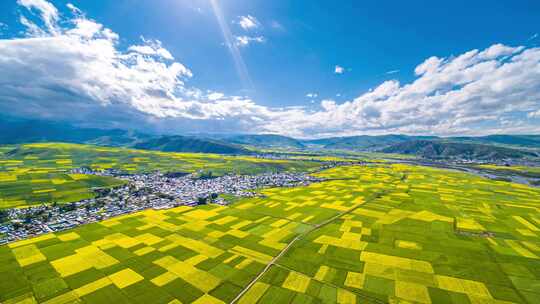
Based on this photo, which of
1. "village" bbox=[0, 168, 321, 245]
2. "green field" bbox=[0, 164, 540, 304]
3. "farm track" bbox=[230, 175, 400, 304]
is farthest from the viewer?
"village" bbox=[0, 168, 321, 245]

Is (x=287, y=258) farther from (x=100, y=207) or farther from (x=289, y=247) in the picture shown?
(x=100, y=207)

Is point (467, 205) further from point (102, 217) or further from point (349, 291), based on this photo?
point (102, 217)

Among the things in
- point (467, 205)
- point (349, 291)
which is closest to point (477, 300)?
point (349, 291)

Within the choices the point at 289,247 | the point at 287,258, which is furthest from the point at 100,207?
the point at 287,258

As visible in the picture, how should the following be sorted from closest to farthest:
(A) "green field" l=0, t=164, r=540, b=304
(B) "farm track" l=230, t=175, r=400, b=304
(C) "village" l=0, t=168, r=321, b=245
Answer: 1. (B) "farm track" l=230, t=175, r=400, b=304
2. (A) "green field" l=0, t=164, r=540, b=304
3. (C) "village" l=0, t=168, r=321, b=245

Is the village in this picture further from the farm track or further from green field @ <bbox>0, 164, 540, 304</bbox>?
the farm track

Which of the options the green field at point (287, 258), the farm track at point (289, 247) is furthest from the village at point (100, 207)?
the farm track at point (289, 247)

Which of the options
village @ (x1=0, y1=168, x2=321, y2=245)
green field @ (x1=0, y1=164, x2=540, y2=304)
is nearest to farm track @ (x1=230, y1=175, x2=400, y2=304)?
green field @ (x1=0, y1=164, x2=540, y2=304)

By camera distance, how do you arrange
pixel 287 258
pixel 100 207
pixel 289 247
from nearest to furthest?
pixel 287 258, pixel 289 247, pixel 100 207
